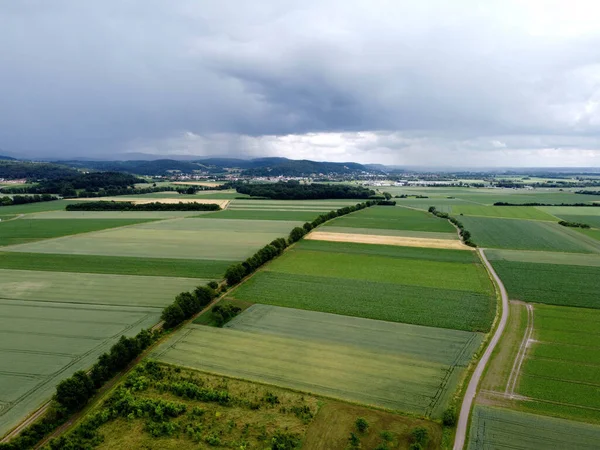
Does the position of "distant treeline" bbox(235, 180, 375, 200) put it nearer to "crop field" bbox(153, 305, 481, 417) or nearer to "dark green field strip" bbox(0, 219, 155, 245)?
"dark green field strip" bbox(0, 219, 155, 245)

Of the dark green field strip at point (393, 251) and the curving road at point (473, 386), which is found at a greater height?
the dark green field strip at point (393, 251)

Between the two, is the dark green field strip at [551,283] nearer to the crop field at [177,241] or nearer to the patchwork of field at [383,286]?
the patchwork of field at [383,286]

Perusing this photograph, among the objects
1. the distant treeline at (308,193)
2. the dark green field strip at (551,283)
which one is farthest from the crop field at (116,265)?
the distant treeline at (308,193)

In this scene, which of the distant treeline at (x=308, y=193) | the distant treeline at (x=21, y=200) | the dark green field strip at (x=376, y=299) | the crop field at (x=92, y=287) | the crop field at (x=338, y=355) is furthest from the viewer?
the distant treeline at (x=308, y=193)

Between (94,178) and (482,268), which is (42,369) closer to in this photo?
(482,268)

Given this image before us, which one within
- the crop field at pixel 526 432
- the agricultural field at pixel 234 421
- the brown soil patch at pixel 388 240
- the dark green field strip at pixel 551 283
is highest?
the brown soil patch at pixel 388 240

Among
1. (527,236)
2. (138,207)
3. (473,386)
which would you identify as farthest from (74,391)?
(138,207)
